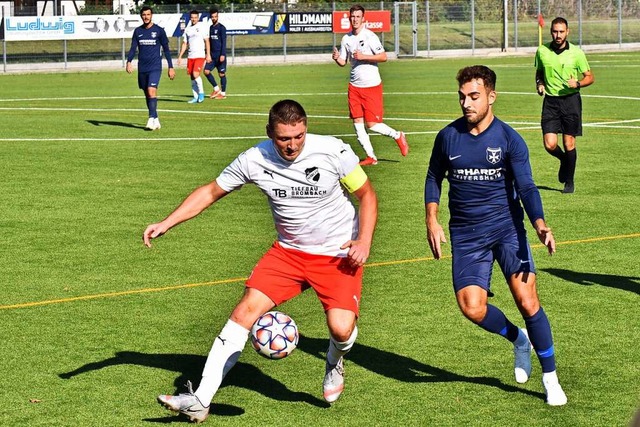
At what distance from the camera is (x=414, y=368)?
9.12 metres

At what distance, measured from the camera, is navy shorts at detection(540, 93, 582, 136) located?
17516 mm

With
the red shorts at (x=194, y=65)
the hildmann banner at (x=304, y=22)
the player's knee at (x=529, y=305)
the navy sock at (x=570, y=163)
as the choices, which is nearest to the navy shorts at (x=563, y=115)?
the navy sock at (x=570, y=163)

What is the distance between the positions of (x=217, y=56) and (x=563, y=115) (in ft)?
65.6

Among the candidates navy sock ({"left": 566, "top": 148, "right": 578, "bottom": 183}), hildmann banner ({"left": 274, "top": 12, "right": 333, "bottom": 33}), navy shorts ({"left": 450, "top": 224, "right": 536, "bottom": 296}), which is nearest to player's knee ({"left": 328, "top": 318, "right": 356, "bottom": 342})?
navy shorts ({"left": 450, "top": 224, "right": 536, "bottom": 296})

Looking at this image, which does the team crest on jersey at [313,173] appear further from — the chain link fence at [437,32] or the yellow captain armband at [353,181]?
the chain link fence at [437,32]

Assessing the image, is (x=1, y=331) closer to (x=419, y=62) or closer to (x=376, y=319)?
(x=376, y=319)

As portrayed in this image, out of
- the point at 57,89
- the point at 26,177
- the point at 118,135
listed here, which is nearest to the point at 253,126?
the point at 118,135

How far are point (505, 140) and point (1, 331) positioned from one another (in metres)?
4.67

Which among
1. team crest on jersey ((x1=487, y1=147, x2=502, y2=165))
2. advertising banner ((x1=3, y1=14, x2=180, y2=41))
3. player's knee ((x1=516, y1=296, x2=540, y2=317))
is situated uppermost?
advertising banner ((x1=3, y1=14, x2=180, y2=41))

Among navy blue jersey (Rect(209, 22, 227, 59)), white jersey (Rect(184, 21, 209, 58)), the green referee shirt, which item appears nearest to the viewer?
the green referee shirt

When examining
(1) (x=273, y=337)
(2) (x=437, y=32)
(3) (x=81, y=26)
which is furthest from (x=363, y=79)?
(2) (x=437, y=32)

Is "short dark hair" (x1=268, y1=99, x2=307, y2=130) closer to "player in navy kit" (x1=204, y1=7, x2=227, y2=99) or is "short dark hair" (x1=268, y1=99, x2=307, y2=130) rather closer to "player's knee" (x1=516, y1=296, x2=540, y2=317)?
"player's knee" (x1=516, y1=296, x2=540, y2=317)

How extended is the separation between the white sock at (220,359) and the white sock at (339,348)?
0.66 m

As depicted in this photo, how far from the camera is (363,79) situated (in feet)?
66.9
